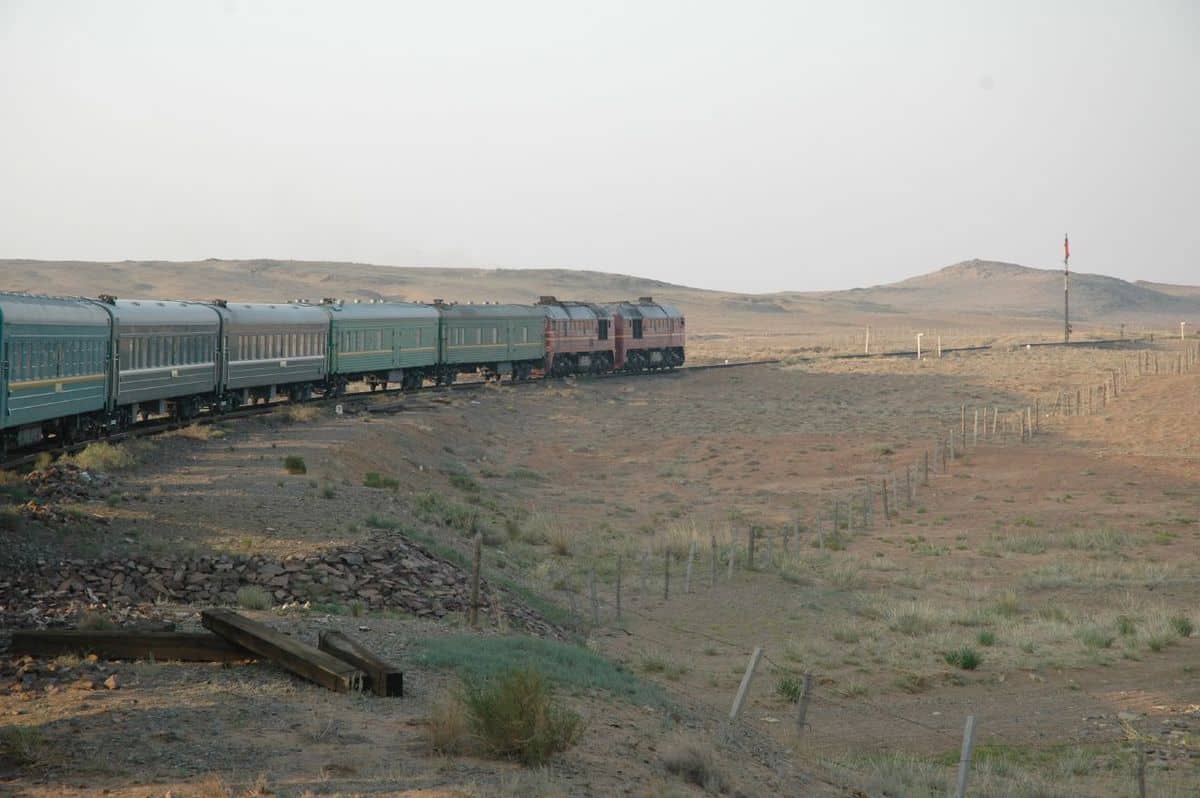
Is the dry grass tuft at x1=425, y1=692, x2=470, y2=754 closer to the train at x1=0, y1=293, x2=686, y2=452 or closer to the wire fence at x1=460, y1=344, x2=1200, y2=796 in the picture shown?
the wire fence at x1=460, y1=344, x2=1200, y2=796

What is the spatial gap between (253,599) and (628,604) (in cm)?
1003

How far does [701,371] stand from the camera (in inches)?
3103

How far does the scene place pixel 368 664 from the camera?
1230 centimetres

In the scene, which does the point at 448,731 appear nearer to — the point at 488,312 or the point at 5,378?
the point at 5,378

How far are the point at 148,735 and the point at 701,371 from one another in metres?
69.1

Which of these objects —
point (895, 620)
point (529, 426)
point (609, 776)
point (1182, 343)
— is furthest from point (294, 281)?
point (609, 776)

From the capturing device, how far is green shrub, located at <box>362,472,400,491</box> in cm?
2969

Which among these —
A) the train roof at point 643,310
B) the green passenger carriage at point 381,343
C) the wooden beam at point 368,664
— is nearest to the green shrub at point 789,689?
the wooden beam at point 368,664

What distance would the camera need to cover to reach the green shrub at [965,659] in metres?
21.7

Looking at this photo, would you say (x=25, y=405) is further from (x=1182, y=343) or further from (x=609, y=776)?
(x=1182, y=343)

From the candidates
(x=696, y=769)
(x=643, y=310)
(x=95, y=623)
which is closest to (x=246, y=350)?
(x=95, y=623)

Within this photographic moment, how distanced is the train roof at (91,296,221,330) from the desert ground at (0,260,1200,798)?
2.96m

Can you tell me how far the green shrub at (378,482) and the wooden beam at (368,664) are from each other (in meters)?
16.5

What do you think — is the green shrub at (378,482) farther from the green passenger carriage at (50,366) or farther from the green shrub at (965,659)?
the green shrub at (965,659)
